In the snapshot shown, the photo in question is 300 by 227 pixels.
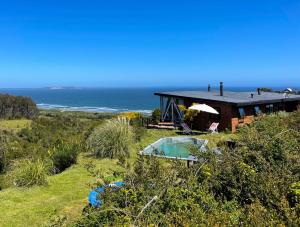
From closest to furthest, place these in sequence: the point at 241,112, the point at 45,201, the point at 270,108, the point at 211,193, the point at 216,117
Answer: the point at 211,193
the point at 45,201
the point at 241,112
the point at 216,117
the point at 270,108

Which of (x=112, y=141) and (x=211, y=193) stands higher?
(x=211, y=193)

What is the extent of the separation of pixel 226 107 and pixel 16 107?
24.8 metres

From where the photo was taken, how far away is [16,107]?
33219mm

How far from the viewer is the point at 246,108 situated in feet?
57.4

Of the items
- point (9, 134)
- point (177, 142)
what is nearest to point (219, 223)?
point (177, 142)

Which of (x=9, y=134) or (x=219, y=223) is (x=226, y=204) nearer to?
(x=219, y=223)

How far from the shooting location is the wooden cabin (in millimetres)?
16672

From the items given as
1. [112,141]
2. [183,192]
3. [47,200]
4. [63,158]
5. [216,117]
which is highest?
[183,192]

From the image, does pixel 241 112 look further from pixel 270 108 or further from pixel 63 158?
pixel 63 158

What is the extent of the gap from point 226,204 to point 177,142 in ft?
33.9

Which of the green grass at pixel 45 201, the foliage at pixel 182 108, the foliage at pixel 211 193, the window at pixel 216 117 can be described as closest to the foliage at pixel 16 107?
the foliage at pixel 182 108

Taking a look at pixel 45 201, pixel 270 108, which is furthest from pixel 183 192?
pixel 270 108

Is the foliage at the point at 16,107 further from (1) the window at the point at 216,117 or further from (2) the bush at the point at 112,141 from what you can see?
(2) the bush at the point at 112,141

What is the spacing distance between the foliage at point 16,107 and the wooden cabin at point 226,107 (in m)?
19.6
